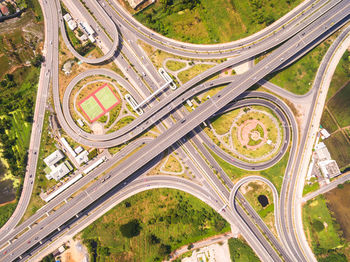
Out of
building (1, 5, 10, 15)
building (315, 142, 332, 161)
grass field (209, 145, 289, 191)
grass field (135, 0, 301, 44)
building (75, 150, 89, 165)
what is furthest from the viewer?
grass field (209, 145, 289, 191)

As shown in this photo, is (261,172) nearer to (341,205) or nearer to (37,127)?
(341,205)

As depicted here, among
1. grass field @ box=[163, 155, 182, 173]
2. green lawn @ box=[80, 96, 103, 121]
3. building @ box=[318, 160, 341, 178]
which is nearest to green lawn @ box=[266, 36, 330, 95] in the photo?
building @ box=[318, 160, 341, 178]

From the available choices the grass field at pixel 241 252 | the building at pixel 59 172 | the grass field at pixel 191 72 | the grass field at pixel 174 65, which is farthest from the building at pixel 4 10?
the grass field at pixel 241 252

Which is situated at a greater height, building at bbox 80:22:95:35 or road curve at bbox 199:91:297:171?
building at bbox 80:22:95:35

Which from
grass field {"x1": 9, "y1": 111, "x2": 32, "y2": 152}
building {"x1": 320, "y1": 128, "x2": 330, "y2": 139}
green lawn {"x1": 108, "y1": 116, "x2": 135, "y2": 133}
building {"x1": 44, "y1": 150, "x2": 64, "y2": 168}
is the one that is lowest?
building {"x1": 320, "y1": 128, "x2": 330, "y2": 139}

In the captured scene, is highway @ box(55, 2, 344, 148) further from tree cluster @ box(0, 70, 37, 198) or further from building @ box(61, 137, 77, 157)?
tree cluster @ box(0, 70, 37, 198)

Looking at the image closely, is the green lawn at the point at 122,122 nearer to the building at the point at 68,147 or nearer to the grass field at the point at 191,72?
the building at the point at 68,147

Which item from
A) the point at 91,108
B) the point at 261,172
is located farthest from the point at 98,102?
the point at 261,172

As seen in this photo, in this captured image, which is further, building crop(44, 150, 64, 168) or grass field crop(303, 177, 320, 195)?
grass field crop(303, 177, 320, 195)
